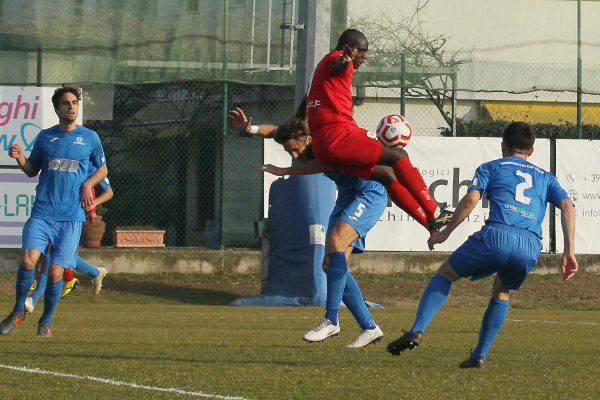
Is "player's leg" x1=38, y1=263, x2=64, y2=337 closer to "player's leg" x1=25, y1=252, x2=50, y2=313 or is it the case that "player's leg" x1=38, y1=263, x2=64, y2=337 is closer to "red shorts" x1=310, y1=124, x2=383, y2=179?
"player's leg" x1=25, y1=252, x2=50, y2=313

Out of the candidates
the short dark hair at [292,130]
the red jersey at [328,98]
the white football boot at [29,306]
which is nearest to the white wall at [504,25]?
the white football boot at [29,306]

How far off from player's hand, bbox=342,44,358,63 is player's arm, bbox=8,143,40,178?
310 cm

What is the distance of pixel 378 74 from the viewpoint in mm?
23562

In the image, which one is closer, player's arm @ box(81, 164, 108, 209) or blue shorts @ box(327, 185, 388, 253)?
blue shorts @ box(327, 185, 388, 253)

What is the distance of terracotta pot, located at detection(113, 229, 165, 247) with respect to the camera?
22734 millimetres

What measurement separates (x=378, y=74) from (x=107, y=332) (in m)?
11.9

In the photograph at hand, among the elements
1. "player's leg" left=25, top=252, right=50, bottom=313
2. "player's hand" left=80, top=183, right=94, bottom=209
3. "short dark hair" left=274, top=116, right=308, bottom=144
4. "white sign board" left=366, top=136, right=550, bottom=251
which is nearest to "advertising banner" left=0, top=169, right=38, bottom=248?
"white sign board" left=366, top=136, right=550, bottom=251

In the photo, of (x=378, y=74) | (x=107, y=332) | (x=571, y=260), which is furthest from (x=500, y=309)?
(x=378, y=74)

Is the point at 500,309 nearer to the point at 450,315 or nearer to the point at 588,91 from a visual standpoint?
the point at 450,315

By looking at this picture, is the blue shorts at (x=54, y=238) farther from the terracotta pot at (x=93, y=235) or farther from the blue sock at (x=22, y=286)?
the terracotta pot at (x=93, y=235)

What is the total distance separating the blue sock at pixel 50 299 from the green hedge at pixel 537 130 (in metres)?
13.9

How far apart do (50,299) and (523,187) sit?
193 inches

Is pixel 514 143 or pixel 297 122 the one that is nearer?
pixel 514 143

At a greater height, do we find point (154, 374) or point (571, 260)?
point (571, 260)
